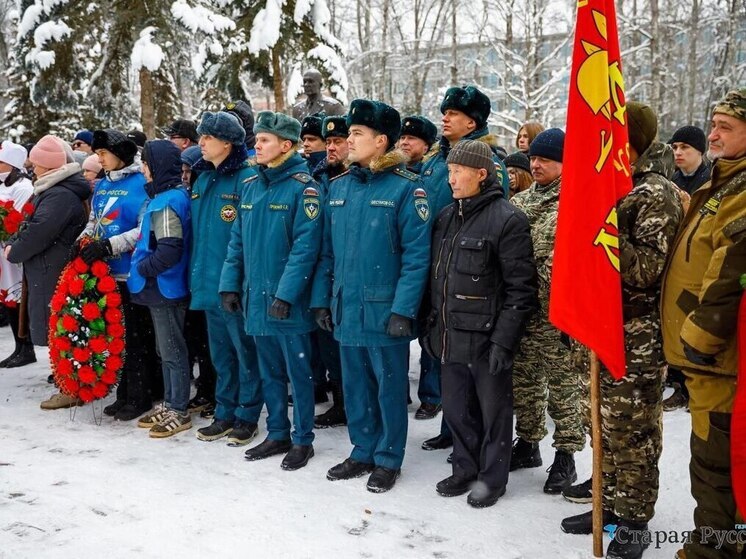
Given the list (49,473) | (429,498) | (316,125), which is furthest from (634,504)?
(316,125)

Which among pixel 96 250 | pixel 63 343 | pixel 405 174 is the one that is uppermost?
pixel 405 174

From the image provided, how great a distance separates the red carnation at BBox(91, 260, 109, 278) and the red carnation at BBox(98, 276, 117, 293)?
40mm

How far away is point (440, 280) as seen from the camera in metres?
4.00

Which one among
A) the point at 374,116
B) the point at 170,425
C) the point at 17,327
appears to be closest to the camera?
the point at 374,116

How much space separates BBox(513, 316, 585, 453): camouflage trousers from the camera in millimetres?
4145

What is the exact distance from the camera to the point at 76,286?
5320mm

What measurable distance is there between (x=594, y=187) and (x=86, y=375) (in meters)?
4.26

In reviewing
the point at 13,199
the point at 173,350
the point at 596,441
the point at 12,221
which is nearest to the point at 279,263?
the point at 173,350

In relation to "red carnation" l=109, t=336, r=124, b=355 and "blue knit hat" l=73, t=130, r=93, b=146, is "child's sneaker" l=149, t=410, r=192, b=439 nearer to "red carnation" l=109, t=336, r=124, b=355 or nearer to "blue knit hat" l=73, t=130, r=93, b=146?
"red carnation" l=109, t=336, r=124, b=355

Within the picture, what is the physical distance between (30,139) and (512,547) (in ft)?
76.5

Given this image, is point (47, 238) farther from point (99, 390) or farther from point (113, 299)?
point (99, 390)

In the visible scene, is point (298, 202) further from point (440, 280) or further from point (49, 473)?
point (49, 473)

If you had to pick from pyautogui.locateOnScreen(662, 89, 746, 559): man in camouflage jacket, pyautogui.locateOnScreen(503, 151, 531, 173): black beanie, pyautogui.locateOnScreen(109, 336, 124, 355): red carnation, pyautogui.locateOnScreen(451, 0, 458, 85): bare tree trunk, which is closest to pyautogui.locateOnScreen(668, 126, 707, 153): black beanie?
pyautogui.locateOnScreen(503, 151, 531, 173): black beanie

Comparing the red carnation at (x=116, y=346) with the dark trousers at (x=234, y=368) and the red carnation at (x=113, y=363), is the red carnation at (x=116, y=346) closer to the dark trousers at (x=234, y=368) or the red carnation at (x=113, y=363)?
the red carnation at (x=113, y=363)
